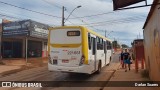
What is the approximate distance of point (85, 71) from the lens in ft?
46.4

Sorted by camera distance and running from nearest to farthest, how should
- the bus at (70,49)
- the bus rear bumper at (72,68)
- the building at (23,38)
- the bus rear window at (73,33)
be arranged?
the bus rear bumper at (72,68) → the bus at (70,49) → the bus rear window at (73,33) → the building at (23,38)

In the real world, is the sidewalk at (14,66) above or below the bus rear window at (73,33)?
below

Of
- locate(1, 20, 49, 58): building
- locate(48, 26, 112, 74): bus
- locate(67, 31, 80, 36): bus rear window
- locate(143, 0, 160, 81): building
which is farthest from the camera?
locate(1, 20, 49, 58): building

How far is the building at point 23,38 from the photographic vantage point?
34.1m

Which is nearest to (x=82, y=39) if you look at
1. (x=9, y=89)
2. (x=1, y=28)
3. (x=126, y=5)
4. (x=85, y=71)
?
(x=85, y=71)

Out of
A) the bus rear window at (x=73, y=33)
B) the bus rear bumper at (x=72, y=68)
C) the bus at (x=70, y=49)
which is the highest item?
the bus rear window at (x=73, y=33)

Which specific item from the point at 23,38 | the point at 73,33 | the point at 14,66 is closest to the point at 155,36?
the point at 73,33

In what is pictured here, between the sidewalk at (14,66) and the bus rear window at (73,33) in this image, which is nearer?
the bus rear window at (73,33)

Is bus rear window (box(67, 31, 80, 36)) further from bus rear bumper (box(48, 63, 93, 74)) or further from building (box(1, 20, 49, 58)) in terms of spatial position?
building (box(1, 20, 49, 58))

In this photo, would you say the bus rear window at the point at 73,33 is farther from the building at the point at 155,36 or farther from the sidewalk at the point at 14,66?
the sidewalk at the point at 14,66

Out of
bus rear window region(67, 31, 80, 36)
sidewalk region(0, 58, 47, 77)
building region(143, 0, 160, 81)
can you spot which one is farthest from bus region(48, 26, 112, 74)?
sidewalk region(0, 58, 47, 77)

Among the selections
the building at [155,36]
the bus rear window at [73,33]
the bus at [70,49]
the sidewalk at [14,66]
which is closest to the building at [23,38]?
the sidewalk at [14,66]

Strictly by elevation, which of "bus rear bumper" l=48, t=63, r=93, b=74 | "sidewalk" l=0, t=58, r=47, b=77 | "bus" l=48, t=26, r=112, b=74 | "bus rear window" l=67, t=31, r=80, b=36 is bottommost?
"sidewalk" l=0, t=58, r=47, b=77

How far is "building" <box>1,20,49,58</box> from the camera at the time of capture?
112ft
